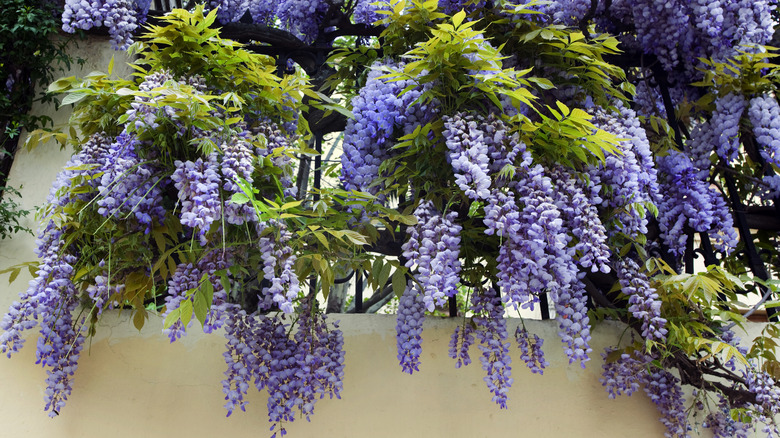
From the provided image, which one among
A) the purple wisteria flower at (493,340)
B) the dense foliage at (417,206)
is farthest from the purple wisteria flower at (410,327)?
the purple wisteria flower at (493,340)

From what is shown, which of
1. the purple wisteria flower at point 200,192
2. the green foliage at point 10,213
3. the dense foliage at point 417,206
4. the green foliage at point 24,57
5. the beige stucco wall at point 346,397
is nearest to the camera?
the purple wisteria flower at point 200,192

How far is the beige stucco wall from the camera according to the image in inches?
92.0

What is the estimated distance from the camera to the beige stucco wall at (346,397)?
234cm

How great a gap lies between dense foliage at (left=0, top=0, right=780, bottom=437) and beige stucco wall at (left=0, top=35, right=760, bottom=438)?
0.11m

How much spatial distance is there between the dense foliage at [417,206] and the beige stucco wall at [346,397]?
4.4 inches

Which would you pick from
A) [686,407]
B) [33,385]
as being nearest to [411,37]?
[686,407]

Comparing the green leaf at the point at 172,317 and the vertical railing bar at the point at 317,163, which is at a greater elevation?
the vertical railing bar at the point at 317,163

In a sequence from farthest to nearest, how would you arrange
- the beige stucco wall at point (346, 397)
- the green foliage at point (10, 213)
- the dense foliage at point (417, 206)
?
the green foliage at point (10, 213), the beige stucco wall at point (346, 397), the dense foliage at point (417, 206)

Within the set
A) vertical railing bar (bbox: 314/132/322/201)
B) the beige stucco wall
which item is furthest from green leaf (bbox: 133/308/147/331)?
vertical railing bar (bbox: 314/132/322/201)

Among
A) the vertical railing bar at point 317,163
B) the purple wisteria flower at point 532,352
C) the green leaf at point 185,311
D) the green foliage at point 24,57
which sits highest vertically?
the green foliage at point 24,57

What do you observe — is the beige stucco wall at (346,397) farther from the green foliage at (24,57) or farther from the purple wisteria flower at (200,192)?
the purple wisteria flower at (200,192)

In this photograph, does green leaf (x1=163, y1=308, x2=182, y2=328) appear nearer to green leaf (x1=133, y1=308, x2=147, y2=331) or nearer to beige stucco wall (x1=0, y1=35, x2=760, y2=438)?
green leaf (x1=133, y1=308, x2=147, y2=331)

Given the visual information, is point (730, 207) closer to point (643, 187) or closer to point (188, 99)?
point (643, 187)

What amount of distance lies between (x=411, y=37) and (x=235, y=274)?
1.13 metres
